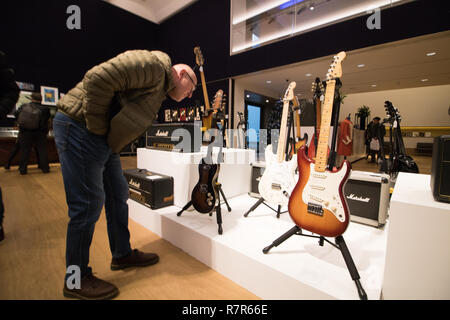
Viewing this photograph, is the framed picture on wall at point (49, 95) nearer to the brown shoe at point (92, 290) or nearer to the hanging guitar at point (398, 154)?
the brown shoe at point (92, 290)

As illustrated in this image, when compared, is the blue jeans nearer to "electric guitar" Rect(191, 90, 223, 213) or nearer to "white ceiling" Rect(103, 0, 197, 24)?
"electric guitar" Rect(191, 90, 223, 213)

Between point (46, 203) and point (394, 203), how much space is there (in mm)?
3245

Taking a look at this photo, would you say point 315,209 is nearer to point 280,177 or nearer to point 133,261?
point 280,177

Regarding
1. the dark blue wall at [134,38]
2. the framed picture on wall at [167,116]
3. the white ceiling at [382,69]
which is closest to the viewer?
the white ceiling at [382,69]

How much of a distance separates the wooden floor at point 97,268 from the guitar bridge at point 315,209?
561 mm

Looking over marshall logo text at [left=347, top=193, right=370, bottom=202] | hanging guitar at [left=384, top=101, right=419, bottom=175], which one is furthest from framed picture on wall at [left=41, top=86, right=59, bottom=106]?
hanging guitar at [left=384, top=101, right=419, bottom=175]

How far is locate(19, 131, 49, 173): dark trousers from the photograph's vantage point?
12.7ft

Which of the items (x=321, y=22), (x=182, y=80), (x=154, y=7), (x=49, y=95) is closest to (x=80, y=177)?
(x=182, y=80)

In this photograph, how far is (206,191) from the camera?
1.61 meters

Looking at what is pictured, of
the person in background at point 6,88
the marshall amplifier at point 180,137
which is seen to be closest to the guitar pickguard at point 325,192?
the marshall amplifier at point 180,137

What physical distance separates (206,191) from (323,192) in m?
0.84

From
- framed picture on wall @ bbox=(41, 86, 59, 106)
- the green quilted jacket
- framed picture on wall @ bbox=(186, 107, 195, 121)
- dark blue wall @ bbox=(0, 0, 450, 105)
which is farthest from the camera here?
framed picture on wall @ bbox=(186, 107, 195, 121)

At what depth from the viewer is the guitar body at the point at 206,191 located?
160cm

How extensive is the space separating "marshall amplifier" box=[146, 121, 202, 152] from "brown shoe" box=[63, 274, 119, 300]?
118cm
